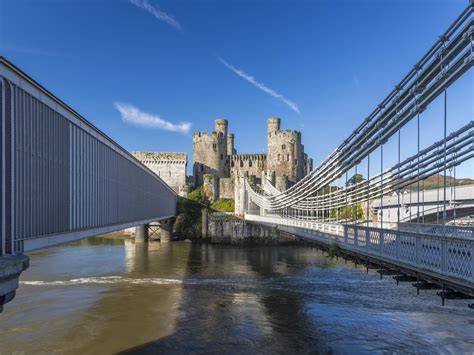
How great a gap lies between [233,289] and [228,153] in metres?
54.1

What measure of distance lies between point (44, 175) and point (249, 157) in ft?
200

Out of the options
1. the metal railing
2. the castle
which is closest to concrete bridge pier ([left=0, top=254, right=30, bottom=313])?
the metal railing

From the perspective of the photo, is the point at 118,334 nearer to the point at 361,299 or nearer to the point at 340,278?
the point at 361,299

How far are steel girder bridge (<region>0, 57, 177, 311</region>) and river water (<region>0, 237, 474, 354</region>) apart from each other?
3.26 meters

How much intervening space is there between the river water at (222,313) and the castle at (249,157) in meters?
37.0

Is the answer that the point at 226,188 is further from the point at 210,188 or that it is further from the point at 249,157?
the point at 249,157

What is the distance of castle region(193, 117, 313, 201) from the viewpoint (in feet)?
211

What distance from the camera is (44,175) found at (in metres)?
9.59

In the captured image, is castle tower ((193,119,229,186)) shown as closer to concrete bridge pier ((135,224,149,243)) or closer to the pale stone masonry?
the pale stone masonry

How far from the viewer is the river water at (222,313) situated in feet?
40.4

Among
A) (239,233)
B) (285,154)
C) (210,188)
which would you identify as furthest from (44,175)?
(285,154)

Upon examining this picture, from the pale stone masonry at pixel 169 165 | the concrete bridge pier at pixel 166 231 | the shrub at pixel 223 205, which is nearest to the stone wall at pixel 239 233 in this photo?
the concrete bridge pier at pixel 166 231

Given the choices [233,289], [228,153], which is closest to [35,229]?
[233,289]

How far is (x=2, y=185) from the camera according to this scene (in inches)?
283
